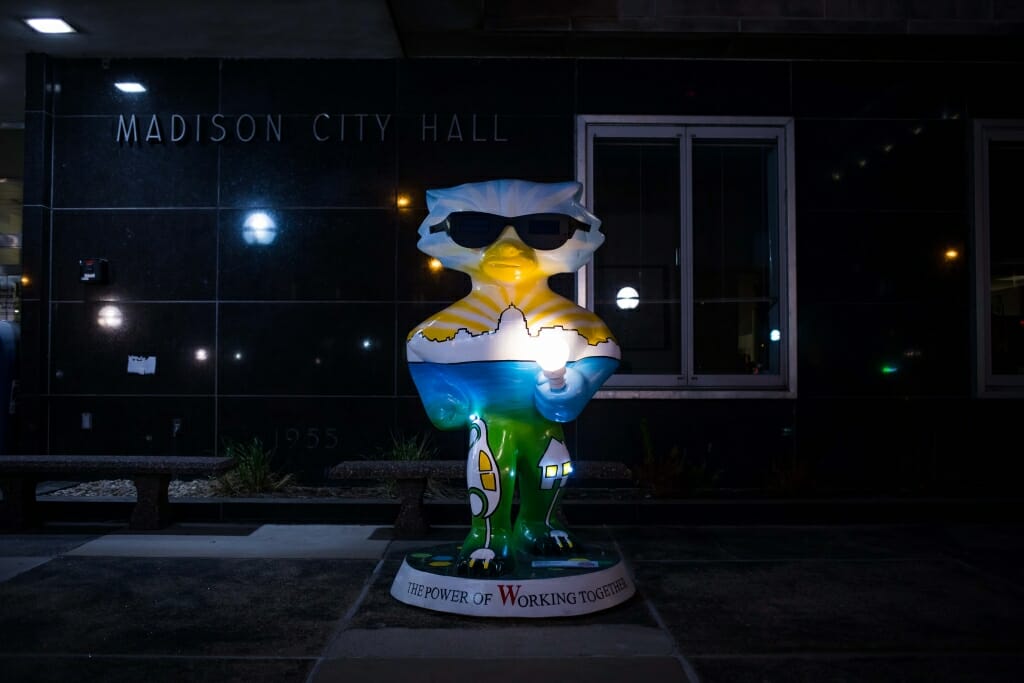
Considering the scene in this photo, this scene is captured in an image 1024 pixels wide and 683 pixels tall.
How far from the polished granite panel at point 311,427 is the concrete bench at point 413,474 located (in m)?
1.40

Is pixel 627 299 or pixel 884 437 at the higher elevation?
pixel 627 299

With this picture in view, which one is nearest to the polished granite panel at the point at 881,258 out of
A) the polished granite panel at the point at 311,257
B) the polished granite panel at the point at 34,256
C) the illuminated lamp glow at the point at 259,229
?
the polished granite panel at the point at 311,257

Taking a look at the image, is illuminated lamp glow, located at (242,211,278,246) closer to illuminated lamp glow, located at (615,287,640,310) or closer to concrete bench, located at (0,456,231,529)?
concrete bench, located at (0,456,231,529)

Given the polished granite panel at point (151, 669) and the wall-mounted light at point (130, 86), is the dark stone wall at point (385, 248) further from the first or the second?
the polished granite panel at point (151, 669)

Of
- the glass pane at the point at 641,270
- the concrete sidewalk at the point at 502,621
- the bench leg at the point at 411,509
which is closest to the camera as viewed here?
the concrete sidewalk at the point at 502,621

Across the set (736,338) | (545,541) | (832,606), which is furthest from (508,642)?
(736,338)

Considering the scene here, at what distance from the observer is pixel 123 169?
310 inches

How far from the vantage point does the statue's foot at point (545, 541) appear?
14.4ft

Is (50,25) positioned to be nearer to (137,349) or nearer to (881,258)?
(137,349)

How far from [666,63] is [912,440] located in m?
4.34

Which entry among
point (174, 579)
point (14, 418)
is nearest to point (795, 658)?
point (174, 579)

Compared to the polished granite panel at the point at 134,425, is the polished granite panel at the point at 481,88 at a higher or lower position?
higher

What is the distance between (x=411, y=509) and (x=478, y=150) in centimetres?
354

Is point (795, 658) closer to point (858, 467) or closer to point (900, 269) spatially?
point (858, 467)
